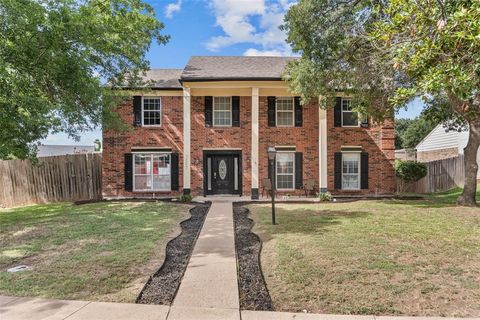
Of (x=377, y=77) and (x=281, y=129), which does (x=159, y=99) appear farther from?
(x=377, y=77)

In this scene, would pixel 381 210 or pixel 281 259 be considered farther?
pixel 381 210

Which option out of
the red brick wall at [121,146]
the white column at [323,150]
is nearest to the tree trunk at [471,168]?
the white column at [323,150]

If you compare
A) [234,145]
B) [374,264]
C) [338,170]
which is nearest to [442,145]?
[338,170]

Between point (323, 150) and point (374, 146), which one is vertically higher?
point (374, 146)

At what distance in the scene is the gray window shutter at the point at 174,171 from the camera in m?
16.5

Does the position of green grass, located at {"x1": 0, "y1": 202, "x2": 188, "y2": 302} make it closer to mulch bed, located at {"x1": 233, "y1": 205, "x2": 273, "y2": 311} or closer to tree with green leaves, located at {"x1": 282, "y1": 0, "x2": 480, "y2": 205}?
mulch bed, located at {"x1": 233, "y1": 205, "x2": 273, "y2": 311}

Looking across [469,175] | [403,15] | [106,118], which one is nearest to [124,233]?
[106,118]

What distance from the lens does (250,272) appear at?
223 inches

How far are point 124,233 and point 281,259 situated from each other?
413cm

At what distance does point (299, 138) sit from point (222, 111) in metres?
4.02

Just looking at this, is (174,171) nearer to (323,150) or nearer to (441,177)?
(323,150)

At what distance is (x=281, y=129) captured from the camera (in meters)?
16.7

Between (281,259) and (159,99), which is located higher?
(159,99)

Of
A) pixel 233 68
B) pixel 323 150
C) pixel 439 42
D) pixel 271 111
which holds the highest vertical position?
pixel 233 68
